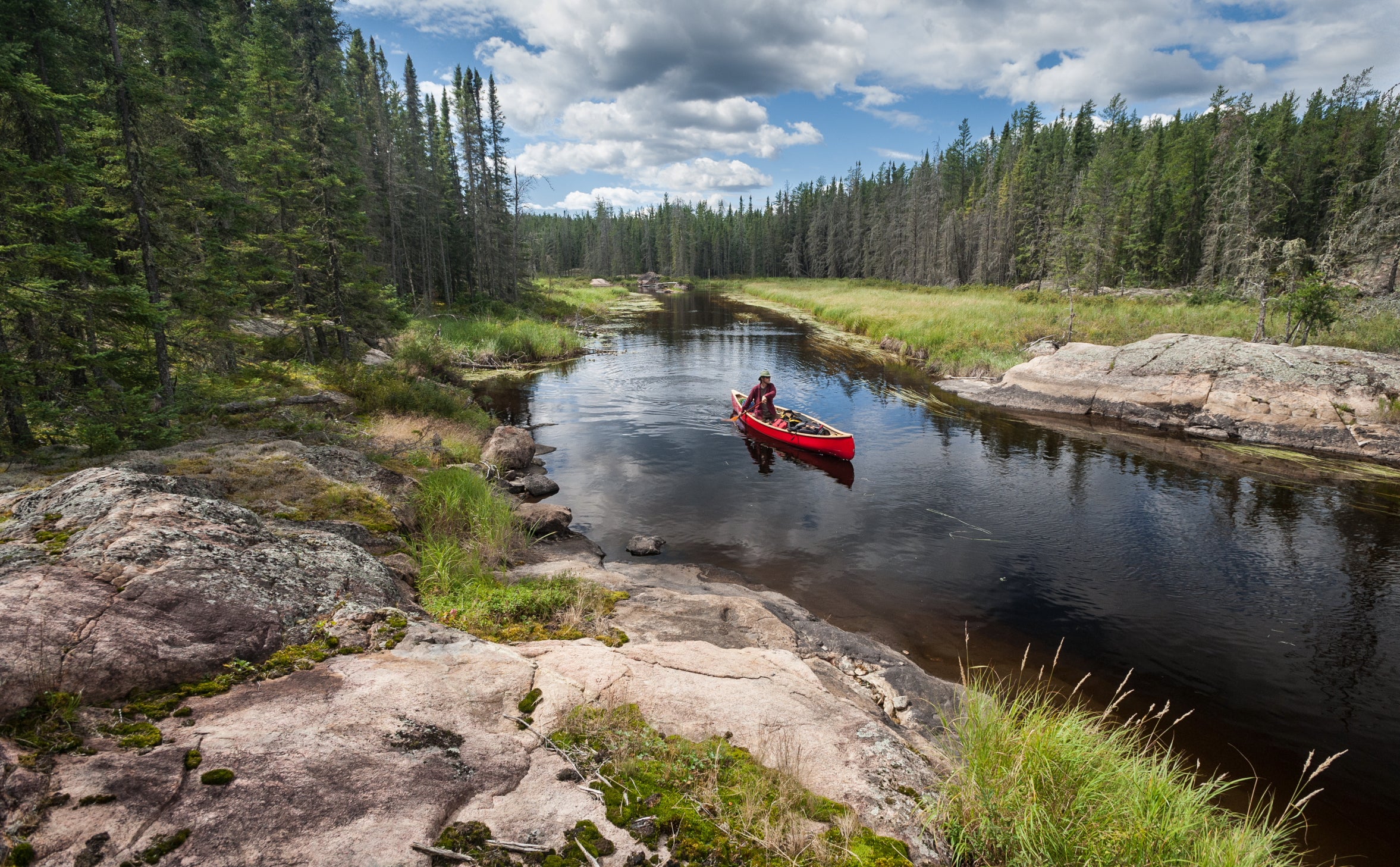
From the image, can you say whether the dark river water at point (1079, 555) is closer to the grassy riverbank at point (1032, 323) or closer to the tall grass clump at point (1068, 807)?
the tall grass clump at point (1068, 807)

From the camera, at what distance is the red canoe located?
18.0 m

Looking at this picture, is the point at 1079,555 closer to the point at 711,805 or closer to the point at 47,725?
the point at 711,805

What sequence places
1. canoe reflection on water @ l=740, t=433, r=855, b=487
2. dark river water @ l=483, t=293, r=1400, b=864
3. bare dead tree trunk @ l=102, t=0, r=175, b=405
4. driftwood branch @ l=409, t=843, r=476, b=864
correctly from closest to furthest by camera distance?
driftwood branch @ l=409, t=843, r=476, b=864, dark river water @ l=483, t=293, r=1400, b=864, bare dead tree trunk @ l=102, t=0, r=175, b=405, canoe reflection on water @ l=740, t=433, r=855, b=487

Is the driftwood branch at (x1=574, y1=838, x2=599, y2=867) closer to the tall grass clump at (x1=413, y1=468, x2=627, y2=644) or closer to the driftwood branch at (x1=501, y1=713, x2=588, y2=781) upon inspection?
the driftwood branch at (x1=501, y1=713, x2=588, y2=781)

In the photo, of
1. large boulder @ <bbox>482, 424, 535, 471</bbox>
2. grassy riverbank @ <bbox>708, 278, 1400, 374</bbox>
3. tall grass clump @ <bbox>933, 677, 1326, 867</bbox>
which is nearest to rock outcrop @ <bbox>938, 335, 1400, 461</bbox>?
grassy riverbank @ <bbox>708, 278, 1400, 374</bbox>

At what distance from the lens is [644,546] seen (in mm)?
12172

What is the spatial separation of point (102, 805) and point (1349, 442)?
27.9 metres

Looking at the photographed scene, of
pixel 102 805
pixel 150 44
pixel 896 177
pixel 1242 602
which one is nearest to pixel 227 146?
pixel 150 44

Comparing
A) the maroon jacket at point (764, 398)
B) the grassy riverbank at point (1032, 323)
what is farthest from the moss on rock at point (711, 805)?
the grassy riverbank at point (1032, 323)

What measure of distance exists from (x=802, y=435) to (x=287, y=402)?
14.5 meters

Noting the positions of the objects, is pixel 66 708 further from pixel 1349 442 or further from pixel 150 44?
pixel 1349 442

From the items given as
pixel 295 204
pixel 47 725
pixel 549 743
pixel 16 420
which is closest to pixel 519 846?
pixel 549 743

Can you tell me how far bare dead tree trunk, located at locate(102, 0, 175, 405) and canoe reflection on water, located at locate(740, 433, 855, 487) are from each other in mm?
13997

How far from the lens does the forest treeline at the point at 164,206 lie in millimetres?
8688
